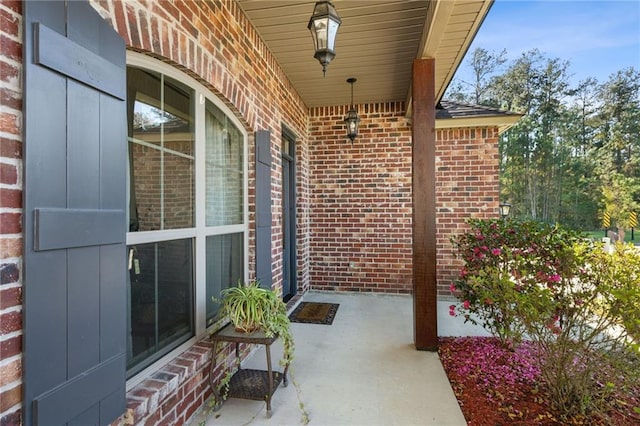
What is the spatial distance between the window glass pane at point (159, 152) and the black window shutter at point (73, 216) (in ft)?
1.13

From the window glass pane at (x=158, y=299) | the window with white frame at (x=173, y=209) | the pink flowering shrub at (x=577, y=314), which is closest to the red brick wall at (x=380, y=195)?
the pink flowering shrub at (x=577, y=314)

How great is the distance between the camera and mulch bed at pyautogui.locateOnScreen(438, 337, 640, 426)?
2027mm

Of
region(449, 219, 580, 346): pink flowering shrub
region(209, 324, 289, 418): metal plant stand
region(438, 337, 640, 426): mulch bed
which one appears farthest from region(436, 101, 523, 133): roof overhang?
region(209, 324, 289, 418): metal plant stand

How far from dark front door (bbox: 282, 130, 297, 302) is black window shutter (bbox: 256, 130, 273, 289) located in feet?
4.32

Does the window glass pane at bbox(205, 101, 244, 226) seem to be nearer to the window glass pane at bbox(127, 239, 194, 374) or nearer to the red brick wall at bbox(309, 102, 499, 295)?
the window glass pane at bbox(127, 239, 194, 374)

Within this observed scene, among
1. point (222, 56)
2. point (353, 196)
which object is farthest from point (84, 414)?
point (353, 196)

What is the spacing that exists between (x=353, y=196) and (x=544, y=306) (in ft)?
11.3

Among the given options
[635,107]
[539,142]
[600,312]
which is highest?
[635,107]

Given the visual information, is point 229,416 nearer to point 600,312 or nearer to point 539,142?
point 600,312

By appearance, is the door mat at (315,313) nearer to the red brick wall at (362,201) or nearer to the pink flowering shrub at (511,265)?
the red brick wall at (362,201)

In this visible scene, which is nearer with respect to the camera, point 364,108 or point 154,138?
point 154,138

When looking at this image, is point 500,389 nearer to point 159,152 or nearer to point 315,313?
point 315,313

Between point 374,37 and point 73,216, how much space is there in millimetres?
3037

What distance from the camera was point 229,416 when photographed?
6.90ft
